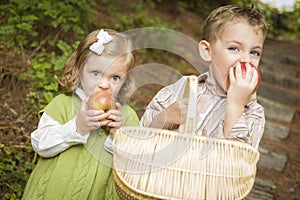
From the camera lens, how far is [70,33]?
3.97m

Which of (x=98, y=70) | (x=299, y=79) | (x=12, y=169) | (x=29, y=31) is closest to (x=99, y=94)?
(x=98, y=70)

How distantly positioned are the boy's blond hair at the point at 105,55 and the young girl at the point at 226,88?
0.69ft

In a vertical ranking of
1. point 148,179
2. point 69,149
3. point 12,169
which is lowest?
point 12,169

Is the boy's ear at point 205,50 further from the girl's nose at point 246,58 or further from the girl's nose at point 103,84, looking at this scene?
the girl's nose at point 103,84

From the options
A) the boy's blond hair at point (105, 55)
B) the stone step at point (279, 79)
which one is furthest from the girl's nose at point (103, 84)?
the stone step at point (279, 79)

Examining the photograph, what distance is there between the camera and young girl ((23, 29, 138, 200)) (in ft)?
6.38

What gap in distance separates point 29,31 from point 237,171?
2.43 m

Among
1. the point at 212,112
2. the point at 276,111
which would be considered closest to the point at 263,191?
the point at 212,112

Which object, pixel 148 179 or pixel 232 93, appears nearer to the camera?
pixel 148 179

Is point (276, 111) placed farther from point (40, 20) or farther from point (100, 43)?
point (100, 43)

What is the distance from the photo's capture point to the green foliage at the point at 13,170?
2471 millimetres

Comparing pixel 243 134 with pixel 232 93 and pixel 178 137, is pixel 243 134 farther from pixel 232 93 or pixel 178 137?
pixel 178 137

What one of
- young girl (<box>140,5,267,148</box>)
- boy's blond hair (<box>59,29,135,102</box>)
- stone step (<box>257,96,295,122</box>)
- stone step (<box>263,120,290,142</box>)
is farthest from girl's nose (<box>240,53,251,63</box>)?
stone step (<box>257,96,295,122</box>)

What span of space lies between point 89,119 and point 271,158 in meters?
2.11
